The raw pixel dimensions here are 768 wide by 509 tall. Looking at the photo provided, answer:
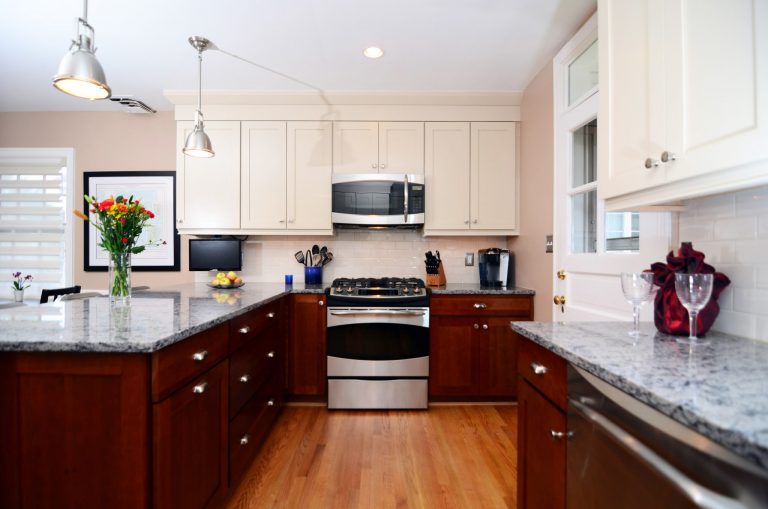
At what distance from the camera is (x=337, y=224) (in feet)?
10.4

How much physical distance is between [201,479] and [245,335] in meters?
0.65

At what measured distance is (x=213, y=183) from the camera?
3.12 metres

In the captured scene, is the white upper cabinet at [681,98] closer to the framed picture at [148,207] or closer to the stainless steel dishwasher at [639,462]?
the stainless steel dishwasher at [639,462]

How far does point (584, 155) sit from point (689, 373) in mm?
1633

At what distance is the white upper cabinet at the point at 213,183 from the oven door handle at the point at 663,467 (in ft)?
9.60

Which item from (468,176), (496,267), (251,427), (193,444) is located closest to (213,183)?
(251,427)

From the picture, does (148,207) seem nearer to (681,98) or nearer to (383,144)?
(383,144)

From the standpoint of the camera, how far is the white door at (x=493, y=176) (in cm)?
310

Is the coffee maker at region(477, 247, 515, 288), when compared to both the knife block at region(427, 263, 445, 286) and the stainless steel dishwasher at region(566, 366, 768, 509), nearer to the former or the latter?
the knife block at region(427, 263, 445, 286)

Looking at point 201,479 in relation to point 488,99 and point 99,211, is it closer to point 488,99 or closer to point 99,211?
point 99,211

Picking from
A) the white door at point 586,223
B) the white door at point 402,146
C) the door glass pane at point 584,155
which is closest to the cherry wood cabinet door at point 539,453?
the white door at point 586,223

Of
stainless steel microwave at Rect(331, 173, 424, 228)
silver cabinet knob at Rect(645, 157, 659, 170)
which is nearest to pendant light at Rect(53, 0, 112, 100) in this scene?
stainless steel microwave at Rect(331, 173, 424, 228)

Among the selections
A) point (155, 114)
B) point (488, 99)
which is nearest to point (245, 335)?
point (488, 99)

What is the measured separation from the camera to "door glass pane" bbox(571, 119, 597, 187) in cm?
204
